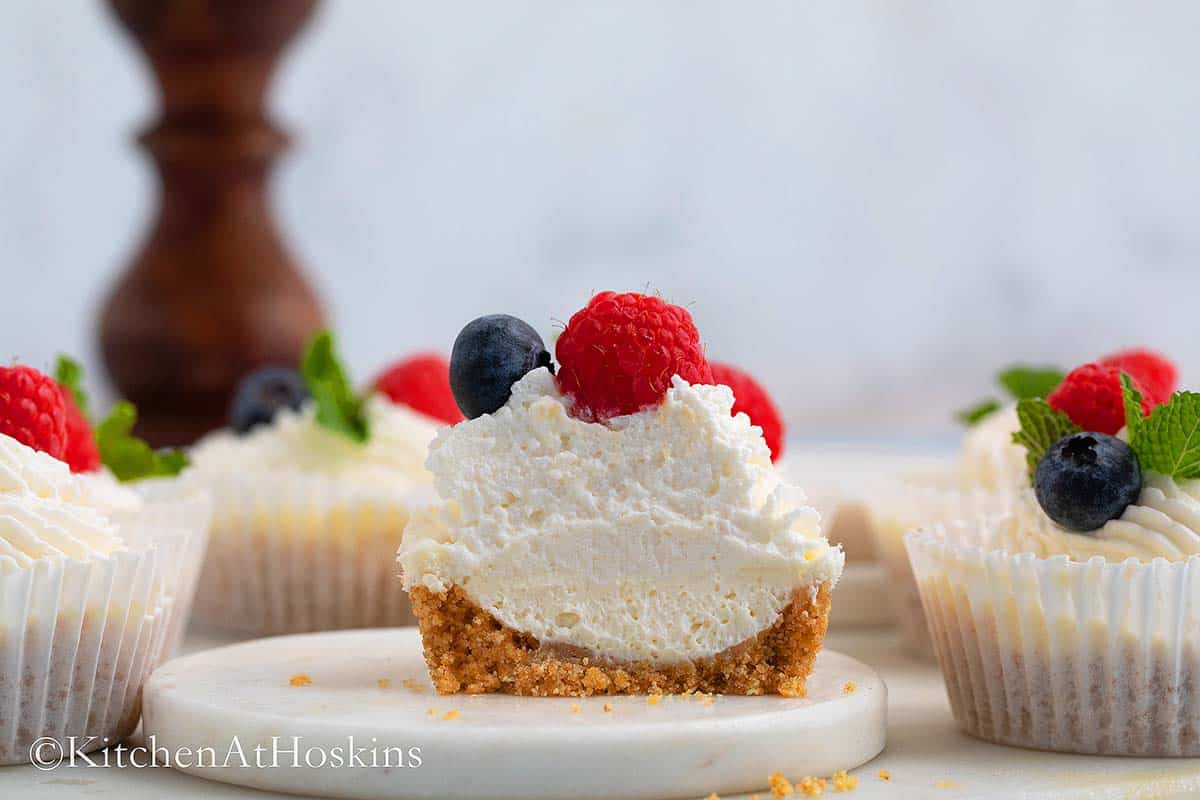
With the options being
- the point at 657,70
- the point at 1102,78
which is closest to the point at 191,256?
the point at 657,70

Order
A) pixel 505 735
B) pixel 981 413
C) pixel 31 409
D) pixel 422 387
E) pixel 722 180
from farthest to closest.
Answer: pixel 722 180 → pixel 422 387 → pixel 981 413 → pixel 31 409 → pixel 505 735

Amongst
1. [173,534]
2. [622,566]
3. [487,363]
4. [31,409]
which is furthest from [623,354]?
[31,409]

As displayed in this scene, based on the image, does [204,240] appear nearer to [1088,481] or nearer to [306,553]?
[306,553]

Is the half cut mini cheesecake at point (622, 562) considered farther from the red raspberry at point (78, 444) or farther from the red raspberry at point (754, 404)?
the red raspberry at point (78, 444)

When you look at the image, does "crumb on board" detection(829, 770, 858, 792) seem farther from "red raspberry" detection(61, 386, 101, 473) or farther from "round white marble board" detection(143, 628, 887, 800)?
"red raspberry" detection(61, 386, 101, 473)

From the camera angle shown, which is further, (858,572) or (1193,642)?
(858,572)

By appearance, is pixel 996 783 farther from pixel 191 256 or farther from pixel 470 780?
pixel 191 256
